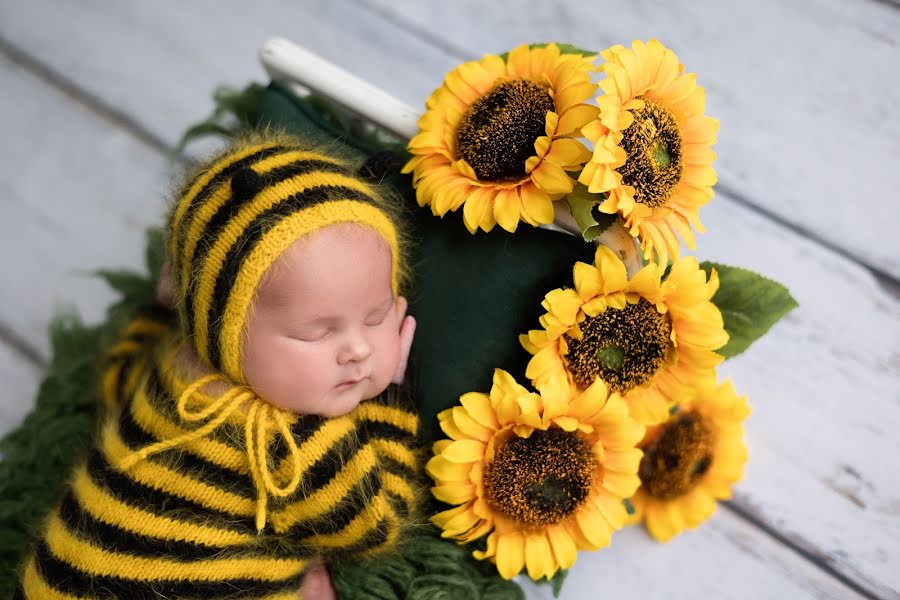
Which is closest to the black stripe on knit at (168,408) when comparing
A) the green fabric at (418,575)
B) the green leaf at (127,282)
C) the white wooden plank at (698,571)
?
the green fabric at (418,575)

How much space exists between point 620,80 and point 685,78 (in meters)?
0.09

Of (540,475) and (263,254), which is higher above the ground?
(263,254)

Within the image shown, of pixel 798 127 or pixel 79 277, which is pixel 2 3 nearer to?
pixel 79 277

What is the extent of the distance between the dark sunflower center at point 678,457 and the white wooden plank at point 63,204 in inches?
31.7

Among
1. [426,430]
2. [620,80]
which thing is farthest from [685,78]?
[426,430]

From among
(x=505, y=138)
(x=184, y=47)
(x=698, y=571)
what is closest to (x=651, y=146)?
(x=505, y=138)

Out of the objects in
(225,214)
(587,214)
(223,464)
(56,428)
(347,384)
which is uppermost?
(587,214)

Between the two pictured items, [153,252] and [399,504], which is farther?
[153,252]

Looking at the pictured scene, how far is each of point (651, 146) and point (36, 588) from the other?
2.34ft

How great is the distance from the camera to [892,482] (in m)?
1.03

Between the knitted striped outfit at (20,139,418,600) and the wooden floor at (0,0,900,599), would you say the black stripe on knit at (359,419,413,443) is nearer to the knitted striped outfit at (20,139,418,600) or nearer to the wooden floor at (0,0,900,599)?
the knitted striped outfit at (20,139,418,600)

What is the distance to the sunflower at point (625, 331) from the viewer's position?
767 mm

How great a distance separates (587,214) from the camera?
30.1 inches

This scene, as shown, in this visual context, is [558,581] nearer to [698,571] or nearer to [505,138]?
[698,571]
